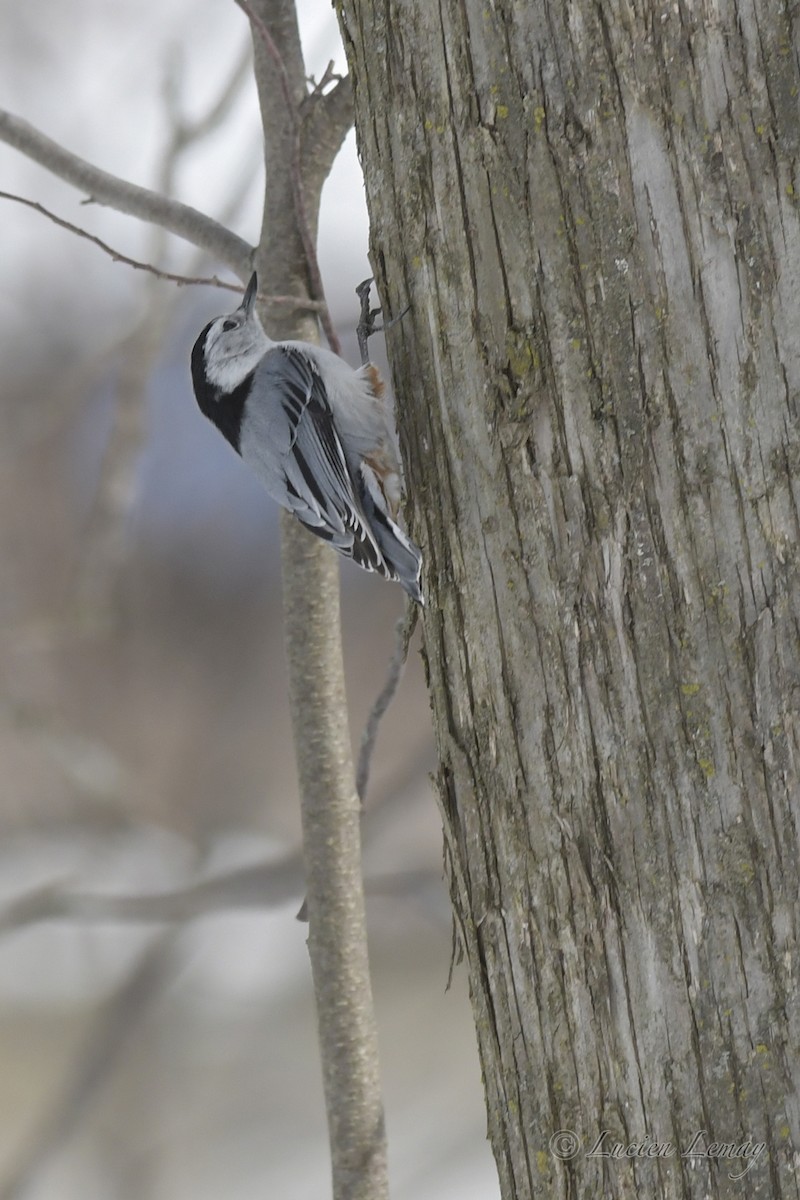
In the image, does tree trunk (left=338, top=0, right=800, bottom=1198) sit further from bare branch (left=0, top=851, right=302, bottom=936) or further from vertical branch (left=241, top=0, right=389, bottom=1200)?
bare branch (left=0, top=851, right=302, bottom=936)

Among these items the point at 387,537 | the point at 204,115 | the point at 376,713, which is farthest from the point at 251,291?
the point at 204,115

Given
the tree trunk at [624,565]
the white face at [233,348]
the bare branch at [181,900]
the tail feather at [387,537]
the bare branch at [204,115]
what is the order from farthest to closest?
1. the bare branch at [181,900]
2. the bare branch at [204,115]
3. the white face at [233,348]
4. the tail feather at [387,537]
5. the tree trunk at [624,565]

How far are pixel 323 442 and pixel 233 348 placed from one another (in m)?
0.28

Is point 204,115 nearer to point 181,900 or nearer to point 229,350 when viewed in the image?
point 229,350

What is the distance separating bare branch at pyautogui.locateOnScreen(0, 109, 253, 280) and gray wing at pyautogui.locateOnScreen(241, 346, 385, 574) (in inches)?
6.4

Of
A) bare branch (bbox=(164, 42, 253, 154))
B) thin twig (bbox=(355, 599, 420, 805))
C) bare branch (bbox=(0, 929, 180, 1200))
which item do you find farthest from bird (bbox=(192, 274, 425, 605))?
bare branch (bbox=(0, 929, 180, 1200))

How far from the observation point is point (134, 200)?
61.3 inches

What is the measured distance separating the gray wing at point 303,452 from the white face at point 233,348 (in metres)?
0.06

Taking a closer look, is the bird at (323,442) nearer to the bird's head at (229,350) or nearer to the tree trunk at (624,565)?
the bird's head at (229,350)

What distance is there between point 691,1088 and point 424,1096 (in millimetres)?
2631

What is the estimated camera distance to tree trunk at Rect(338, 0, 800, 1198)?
2.59 feet

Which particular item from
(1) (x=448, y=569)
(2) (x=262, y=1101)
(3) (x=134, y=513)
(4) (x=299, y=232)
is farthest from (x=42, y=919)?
(1) (x=448, y=569)

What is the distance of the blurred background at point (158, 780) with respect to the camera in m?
3.07

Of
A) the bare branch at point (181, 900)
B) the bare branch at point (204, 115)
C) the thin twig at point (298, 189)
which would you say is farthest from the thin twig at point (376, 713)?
the bare branch at point (204, 115)
